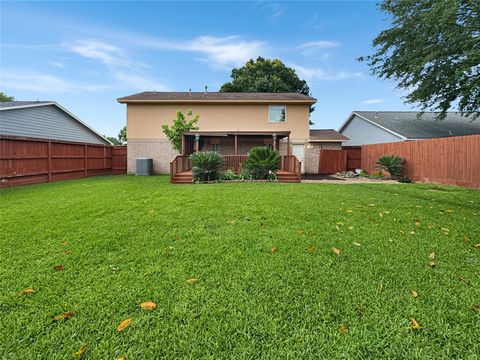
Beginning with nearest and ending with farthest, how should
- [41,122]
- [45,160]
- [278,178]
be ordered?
[45,160] → [278,178] → [41,122]

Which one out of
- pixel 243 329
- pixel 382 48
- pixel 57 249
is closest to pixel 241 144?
pixel 382 48

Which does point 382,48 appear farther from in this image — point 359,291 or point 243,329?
point 243,329

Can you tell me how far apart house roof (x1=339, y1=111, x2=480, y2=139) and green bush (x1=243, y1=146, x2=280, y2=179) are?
1191cm

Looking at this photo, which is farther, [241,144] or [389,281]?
[241,144]

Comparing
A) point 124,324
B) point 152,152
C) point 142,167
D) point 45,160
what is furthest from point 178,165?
point 124,324

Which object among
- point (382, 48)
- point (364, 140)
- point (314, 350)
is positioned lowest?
point (314, 350)

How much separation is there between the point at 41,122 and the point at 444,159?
22.6 metres

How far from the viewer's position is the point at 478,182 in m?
8.84

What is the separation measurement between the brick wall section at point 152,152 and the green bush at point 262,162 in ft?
24.7

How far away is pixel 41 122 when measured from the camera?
15.6m

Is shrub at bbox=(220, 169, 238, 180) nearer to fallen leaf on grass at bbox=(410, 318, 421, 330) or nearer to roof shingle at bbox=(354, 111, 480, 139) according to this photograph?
fallen leaf on grass at bbox=(410, 318, 421, 330)

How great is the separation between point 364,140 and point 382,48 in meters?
10.2

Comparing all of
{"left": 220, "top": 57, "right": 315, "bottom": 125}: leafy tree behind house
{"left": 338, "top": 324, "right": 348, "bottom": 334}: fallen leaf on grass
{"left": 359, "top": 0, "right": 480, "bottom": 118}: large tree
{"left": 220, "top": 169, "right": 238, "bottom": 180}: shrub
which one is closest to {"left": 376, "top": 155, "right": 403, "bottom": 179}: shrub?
{"left": 359, "top": 0, "right": 480, "bottom": 118}: large tree

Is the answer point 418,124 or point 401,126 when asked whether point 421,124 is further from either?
point 401,126
